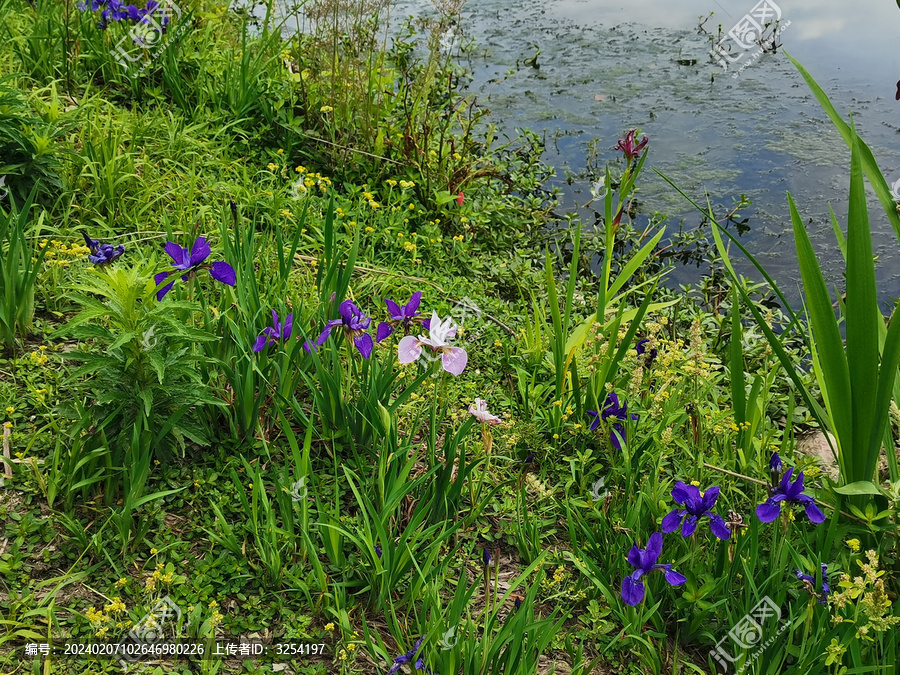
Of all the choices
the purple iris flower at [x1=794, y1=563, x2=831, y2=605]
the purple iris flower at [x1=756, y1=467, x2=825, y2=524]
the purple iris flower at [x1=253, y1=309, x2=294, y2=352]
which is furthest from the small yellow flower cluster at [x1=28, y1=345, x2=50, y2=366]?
the purple iris flower at [x1=794, y1=563, x2=831, y2=605]

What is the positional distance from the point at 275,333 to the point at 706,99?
16.2 ft

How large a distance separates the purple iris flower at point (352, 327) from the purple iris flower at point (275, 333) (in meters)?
0.08

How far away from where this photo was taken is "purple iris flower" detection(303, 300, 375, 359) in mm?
2115

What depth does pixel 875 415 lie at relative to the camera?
1877mm

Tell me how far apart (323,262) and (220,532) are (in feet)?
3.52

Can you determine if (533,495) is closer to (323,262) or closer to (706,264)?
(323,262)

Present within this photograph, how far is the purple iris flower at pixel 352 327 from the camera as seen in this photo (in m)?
2.12

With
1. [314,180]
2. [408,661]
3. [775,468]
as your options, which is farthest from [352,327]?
[314,180]

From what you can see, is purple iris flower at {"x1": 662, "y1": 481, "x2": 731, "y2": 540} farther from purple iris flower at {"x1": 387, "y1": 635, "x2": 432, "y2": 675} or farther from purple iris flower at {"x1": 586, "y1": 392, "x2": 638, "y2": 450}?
purple iris flower at {"x1": 387, "y1": 635, "x2": 432, "y2": 675}

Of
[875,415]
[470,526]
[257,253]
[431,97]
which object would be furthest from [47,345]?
[431,97]

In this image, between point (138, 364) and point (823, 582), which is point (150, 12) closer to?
point (138, 364)

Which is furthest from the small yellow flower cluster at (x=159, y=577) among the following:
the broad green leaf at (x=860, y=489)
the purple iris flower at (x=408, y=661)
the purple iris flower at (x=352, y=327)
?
the broad green leaf at (x=860, y=489)

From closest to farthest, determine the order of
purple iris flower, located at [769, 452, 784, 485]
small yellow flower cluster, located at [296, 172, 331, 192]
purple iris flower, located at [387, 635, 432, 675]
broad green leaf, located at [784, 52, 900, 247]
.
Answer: purple iris flower, located at [387, 635, 432, 675]
purple iris flower, located at [769, 452, 784, 485]
broad green leaf, located at [784, 52, 900, 247]
small yellow flower cluster, located at [296, 172, 331, 192]

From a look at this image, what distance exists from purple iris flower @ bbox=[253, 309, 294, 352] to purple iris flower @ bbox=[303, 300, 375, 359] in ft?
0.27
